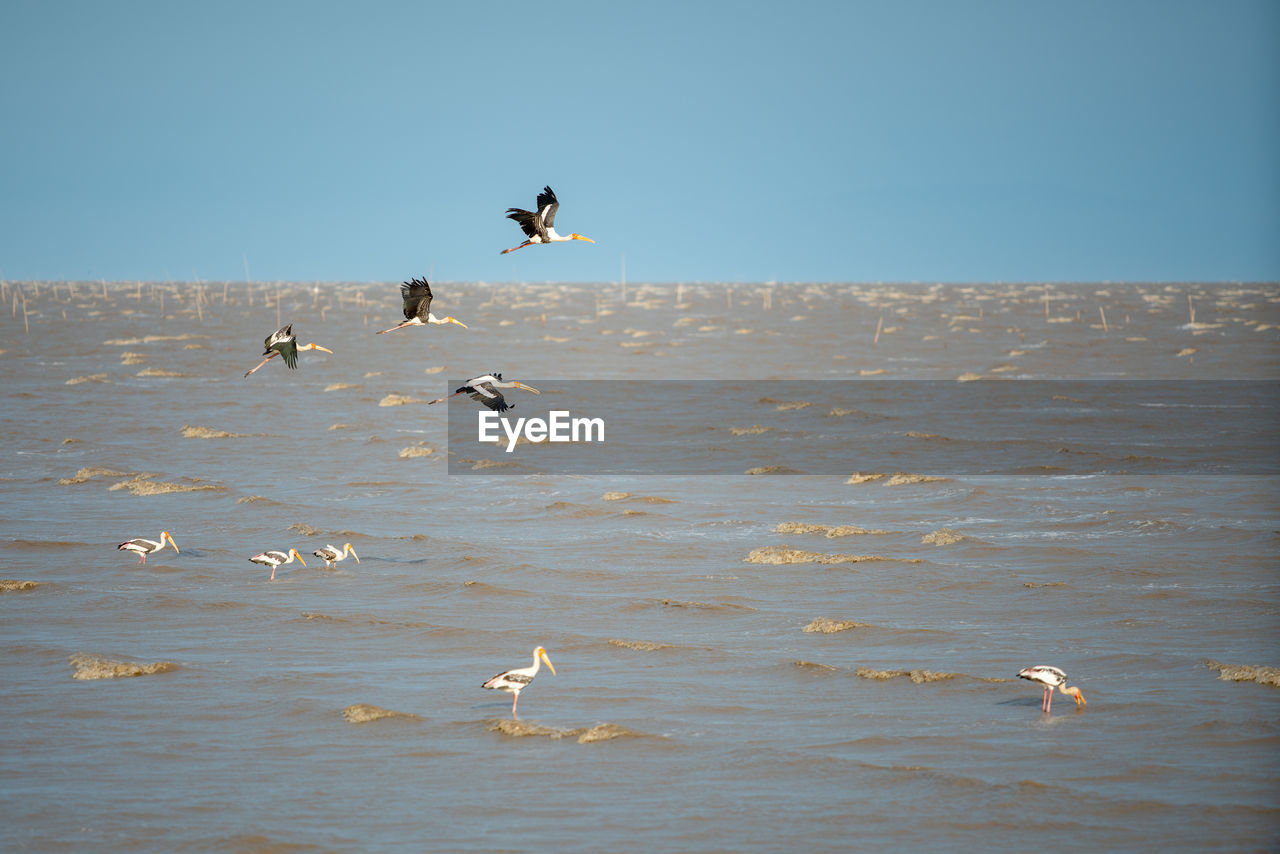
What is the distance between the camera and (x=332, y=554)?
15.5 metres

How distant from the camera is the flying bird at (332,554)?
50.8 ft

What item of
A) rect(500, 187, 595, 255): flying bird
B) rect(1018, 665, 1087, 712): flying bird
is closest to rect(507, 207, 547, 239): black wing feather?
rect(500, 187, 595, 255): flying bird

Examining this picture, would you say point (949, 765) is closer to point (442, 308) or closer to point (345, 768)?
point (345, 768)

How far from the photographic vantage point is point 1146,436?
25766 millimetres

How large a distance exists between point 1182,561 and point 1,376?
105 ft

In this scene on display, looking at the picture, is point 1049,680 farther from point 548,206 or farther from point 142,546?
point 142,546

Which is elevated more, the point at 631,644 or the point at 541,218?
the point at 541,218

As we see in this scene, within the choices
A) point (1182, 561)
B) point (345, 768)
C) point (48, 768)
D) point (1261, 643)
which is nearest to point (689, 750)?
point (345, 768)
